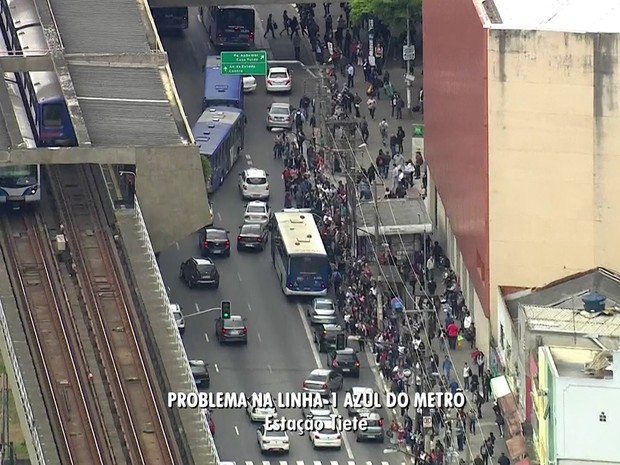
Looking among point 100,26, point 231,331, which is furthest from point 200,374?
point 100,26

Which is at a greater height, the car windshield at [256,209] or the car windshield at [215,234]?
the car windshield at [215,234]

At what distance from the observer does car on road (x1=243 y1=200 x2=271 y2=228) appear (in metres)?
165

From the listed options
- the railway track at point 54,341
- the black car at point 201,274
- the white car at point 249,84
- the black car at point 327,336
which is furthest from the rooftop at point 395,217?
the white car at point 249,84

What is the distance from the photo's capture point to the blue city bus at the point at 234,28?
622 feet

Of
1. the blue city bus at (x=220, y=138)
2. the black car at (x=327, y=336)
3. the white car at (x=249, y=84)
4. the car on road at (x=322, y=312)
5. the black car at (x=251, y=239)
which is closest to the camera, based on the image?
the black car at (x=327, y=336)

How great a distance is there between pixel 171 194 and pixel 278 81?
25030mm

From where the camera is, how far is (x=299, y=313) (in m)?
156

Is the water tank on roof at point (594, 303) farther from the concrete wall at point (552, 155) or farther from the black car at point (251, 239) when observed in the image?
the black car at point (251, 239)

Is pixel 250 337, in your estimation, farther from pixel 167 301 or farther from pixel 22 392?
pixel 22 392

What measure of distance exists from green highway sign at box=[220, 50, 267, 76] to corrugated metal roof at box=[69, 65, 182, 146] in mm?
12408

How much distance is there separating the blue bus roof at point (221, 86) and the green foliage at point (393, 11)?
7.78 meters

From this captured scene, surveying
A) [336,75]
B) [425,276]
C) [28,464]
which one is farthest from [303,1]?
[28,464]

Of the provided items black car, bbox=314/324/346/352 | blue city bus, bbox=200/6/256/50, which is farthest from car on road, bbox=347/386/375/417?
blue city bus, bbox=200/6/256/50

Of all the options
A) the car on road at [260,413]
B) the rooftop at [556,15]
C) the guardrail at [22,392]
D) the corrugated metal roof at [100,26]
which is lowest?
the car on road at [260,413]
